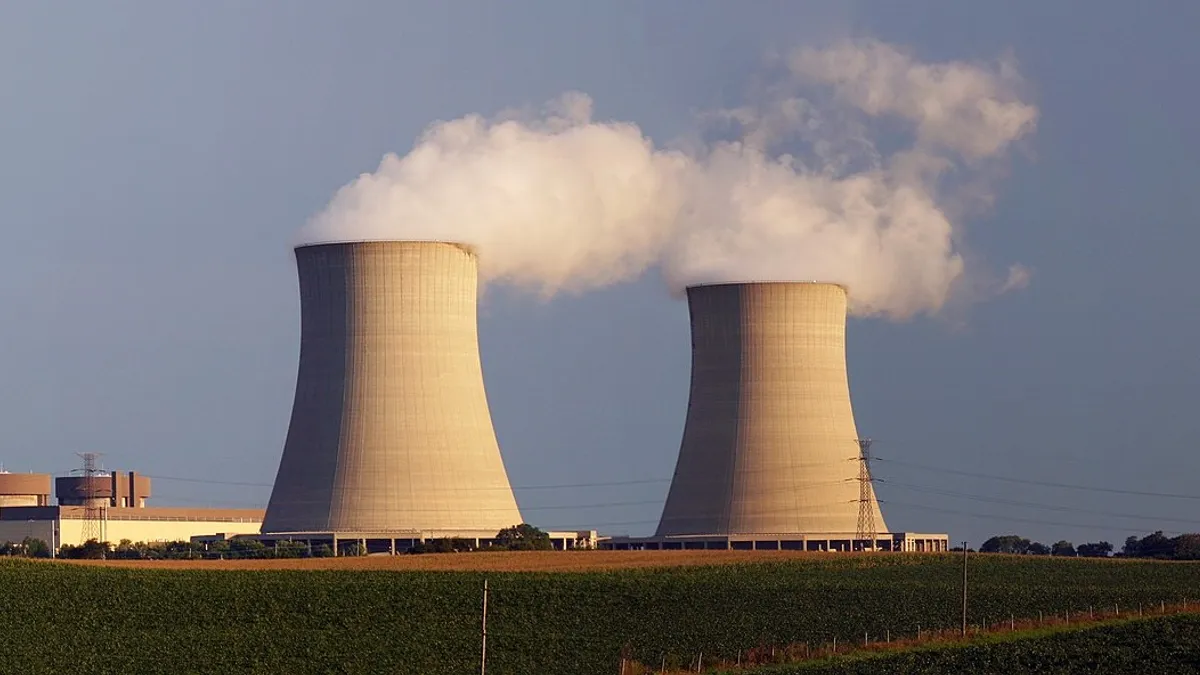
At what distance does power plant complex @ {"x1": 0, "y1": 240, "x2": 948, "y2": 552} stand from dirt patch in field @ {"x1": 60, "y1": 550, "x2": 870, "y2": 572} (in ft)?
1.80

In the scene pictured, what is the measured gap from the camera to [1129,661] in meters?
18.7

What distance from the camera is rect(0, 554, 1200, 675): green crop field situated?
21.1 meters

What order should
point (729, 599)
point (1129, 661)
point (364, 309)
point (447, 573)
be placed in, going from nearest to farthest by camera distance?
point (1129, 661) → point (729, 599) → point (447, 573) → point (364, 309)

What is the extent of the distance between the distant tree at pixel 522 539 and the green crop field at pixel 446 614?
6977 millimetres

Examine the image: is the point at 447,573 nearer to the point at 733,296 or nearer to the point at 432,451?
the point at 432,451

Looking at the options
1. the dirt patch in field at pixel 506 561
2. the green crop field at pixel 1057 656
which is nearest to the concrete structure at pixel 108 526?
the dirt patch in field at pixel 506 561

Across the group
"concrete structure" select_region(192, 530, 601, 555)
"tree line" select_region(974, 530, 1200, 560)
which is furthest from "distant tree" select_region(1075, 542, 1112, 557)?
"concrete structure" select_region(192, 530, 601, 555)

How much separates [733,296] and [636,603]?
1081cm

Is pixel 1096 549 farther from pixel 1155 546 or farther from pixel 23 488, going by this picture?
pixel 23 488

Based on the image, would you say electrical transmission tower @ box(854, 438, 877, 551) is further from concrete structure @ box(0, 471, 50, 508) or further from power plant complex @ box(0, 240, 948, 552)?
concrete structure @ box(0, 471, 50, 508)

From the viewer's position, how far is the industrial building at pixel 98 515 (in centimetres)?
4869

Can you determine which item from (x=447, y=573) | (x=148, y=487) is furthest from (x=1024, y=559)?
(x=148, y=487)

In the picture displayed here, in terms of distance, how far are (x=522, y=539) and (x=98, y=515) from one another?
46.1 ft

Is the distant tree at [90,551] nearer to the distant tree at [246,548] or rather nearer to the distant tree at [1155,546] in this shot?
the distant tree at [246,548]
